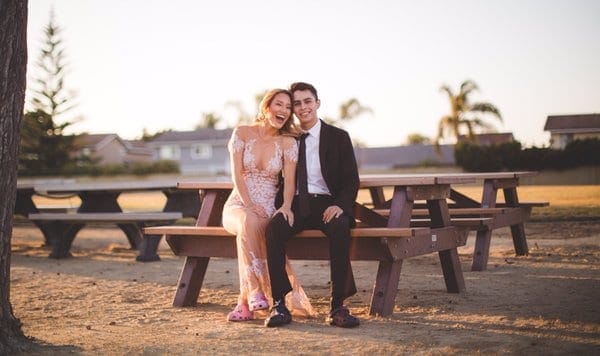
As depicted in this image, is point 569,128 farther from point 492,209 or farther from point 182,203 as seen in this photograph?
point 492,209

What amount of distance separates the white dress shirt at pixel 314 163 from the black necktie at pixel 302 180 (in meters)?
0.04

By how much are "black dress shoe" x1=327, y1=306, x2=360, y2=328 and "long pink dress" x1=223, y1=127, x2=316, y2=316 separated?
468mm

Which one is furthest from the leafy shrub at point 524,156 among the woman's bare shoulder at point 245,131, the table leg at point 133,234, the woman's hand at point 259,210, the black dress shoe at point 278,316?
the black dress shoe at point 278,316

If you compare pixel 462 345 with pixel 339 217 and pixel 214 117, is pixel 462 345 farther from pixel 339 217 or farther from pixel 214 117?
pixel 214 117

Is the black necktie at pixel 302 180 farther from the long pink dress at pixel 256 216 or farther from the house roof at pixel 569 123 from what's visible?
the house roof at pixel 569 123

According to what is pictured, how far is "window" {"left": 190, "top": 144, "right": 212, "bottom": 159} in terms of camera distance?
7344 cm

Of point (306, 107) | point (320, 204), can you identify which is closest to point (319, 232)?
point (320, 204)

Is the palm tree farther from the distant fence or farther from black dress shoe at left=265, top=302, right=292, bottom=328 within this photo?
black dress shoe at left=265, top=302, right=292, bottom=328

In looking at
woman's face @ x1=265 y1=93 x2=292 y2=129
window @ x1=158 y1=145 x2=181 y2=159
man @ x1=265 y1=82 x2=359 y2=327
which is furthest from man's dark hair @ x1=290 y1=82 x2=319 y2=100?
window @ x1=158 y1=145 x2=181 y2=159

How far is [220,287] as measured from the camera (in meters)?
7.79

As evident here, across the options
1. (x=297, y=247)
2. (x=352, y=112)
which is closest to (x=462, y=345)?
(x=297, y=247)

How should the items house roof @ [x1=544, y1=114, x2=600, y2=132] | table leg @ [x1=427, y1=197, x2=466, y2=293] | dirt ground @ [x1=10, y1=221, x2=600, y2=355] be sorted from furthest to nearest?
house roof @ [x1=544, y1=114, x2=600, y2=132] < table leg @ [x1=427, y1=197, x2=466, y2=293] < dirt ground @ [x1=10, y1=221, x2=600, y2=355]

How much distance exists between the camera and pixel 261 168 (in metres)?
6.13

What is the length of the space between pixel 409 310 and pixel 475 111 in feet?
159
